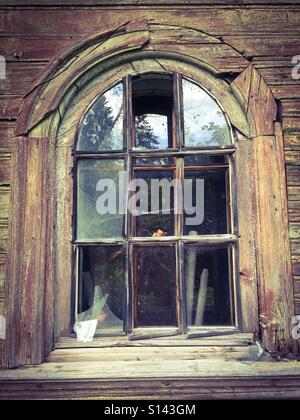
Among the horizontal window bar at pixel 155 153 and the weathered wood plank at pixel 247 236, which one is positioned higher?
the horizontal window bar at pixel 155 153

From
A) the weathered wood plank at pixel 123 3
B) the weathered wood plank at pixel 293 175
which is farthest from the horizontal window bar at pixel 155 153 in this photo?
the weathered wood plank at pixel 123 3

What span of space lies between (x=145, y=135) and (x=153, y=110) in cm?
16

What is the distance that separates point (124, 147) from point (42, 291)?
0.79m

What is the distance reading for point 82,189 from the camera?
1810 millimetres

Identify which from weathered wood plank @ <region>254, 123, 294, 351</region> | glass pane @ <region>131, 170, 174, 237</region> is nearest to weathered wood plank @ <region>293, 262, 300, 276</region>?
weathered wood plank @ <region>254, 123, 294, 351</region>

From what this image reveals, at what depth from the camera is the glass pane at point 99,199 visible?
1.77 m

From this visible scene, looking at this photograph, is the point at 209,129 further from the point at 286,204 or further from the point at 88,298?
the point at 88,298

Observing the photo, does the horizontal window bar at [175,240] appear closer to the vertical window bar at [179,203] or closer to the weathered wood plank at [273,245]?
the vertical window bar at [179,203]

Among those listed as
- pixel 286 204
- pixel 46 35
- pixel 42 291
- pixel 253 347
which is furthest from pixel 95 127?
pixel 253 347

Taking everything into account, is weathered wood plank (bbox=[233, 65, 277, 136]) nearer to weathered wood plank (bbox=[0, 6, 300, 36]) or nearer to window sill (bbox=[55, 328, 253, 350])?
weathered wood plank (bbox=[0, 6, 300, 36])

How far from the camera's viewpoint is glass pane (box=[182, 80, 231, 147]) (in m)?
1.82

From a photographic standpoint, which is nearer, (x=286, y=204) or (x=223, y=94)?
(x=286, y=204)

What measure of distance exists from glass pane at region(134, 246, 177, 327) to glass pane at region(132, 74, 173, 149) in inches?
21.6

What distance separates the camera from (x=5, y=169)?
1.74 metres
